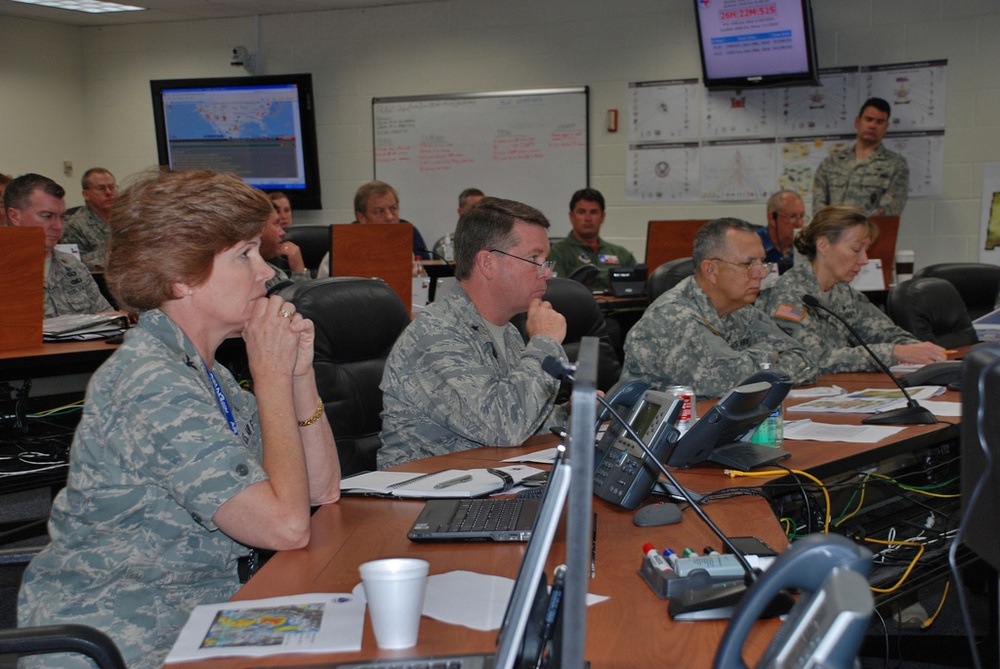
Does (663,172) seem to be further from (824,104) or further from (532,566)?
(532,566)

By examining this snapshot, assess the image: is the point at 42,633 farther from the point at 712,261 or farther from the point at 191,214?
the point at 712,261

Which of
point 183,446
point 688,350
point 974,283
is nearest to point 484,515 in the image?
point 183,446

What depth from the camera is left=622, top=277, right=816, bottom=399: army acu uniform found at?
2.90 metres

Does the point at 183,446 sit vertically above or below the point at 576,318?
above

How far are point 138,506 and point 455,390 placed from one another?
0.91m

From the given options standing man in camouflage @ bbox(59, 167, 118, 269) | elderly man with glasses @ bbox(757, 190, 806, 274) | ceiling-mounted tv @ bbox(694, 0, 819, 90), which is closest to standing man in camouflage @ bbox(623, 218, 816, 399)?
elderly man with glasses @ bbox(757, 190, 806, 274)

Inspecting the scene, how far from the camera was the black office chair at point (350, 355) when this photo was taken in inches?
95.8

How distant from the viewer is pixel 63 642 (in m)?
1.22

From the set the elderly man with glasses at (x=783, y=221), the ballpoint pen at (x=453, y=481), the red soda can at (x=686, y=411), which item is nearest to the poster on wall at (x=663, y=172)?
the elderly man with glasses at (x=783, y=221)

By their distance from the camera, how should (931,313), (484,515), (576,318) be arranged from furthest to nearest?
(931,313) → (576,318) → (484,515)

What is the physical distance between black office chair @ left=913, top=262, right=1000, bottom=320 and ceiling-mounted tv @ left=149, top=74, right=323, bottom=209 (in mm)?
4779

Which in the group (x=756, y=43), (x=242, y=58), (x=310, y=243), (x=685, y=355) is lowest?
(x=685, y=355)

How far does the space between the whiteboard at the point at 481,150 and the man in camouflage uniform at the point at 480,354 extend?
14.7ft

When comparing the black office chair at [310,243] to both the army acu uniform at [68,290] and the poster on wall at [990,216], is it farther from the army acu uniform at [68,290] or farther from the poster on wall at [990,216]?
the poster on wall at [990,216]
